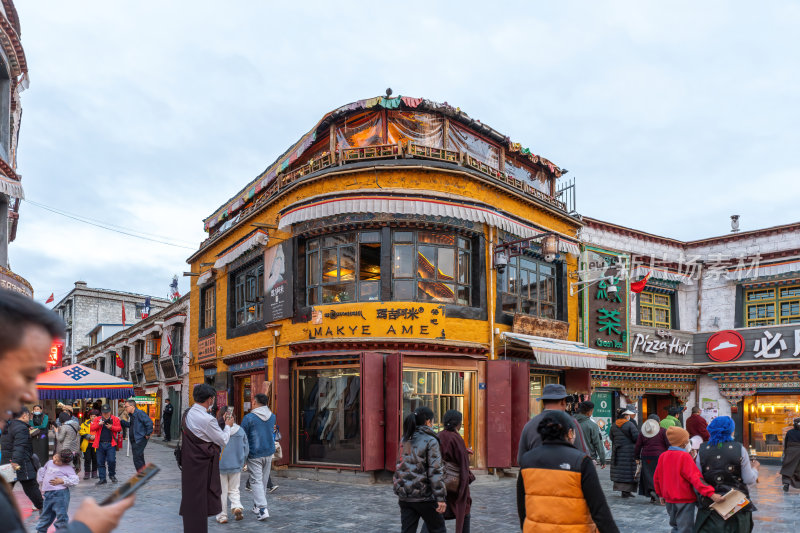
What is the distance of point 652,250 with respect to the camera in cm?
2366

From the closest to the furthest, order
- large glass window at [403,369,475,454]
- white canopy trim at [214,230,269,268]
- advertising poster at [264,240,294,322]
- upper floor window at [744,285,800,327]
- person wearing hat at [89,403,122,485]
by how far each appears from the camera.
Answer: person wearing hat at [89,403,122,485]
large glass window at [403,369,475,454]
advertising poster at [264,240,294,322]
white canopy trim at [214,230,269,268]
upper floor window at [744,285,800,327]

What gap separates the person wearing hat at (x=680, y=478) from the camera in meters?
6.96

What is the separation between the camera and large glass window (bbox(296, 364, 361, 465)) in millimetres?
15648

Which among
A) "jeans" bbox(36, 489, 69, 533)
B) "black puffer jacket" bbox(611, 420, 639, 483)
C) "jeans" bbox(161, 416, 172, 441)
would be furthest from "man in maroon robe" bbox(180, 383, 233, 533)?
"jeans" bbox(161, 416, 172, 441)

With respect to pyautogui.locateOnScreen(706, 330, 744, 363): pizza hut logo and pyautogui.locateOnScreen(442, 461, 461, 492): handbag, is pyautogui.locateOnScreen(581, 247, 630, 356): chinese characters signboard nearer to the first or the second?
pyautogui.locateOnScreen(706, 330, 744, 363): pizza hut logo

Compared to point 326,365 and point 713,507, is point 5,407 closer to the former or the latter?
point 713,507

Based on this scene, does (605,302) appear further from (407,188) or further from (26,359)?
(26,359)

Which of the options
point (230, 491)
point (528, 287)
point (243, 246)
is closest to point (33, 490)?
point (230, 491)

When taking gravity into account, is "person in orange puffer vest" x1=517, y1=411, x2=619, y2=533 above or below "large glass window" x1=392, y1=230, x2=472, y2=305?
below

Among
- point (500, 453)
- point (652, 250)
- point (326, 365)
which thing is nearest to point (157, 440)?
point (326, 365)

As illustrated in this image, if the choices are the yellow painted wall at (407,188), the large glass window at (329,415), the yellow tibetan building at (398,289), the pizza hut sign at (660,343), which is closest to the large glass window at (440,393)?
the yellow tibetan building at (398,289)

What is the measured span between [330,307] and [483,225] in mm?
4331

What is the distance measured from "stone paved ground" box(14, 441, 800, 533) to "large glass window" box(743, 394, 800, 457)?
6.74 m

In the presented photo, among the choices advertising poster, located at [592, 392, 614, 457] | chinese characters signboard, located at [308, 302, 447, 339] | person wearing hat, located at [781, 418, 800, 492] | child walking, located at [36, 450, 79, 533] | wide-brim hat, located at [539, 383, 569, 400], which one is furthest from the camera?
advertising poster, located at [592, 392, 614, 457]
